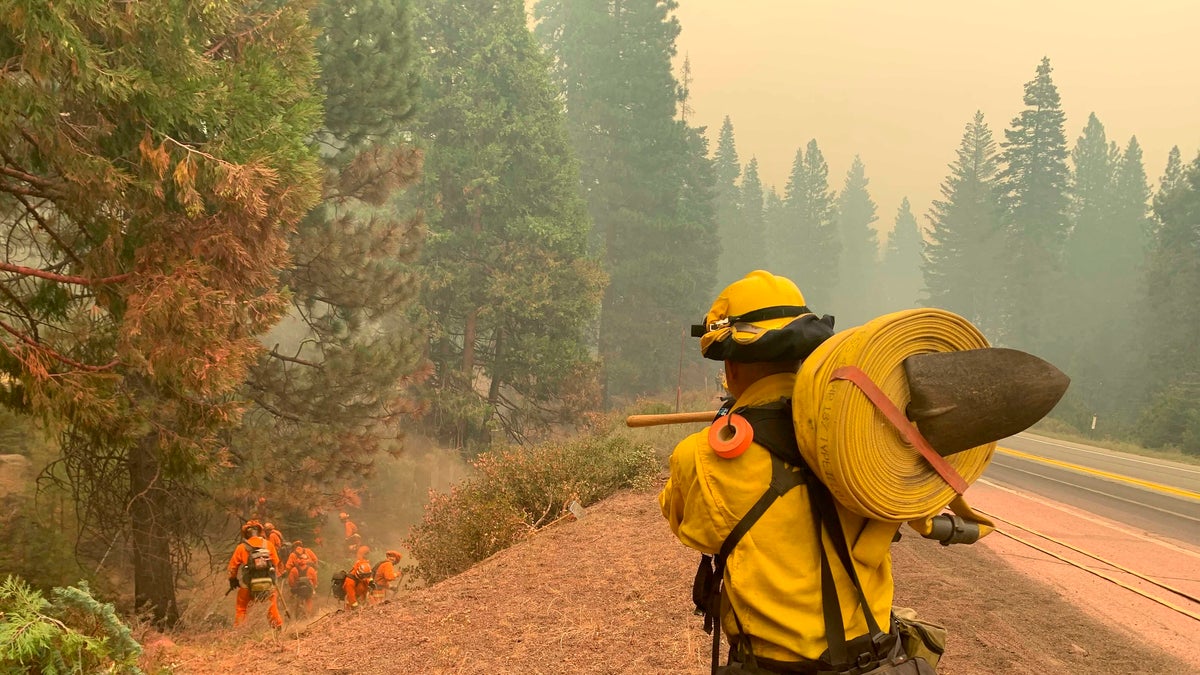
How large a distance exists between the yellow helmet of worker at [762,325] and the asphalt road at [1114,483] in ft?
31.4

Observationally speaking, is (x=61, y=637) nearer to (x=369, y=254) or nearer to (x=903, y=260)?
(x=369, y=254)

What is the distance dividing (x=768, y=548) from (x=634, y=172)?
3213cm

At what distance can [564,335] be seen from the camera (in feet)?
72.2

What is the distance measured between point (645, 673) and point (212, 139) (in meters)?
5.72

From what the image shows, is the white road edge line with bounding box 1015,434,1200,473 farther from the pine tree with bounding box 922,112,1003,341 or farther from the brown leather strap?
the pine tree with bounding box 922,112,1003,341

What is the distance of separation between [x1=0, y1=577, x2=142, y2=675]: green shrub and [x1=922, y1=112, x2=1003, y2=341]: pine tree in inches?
2119

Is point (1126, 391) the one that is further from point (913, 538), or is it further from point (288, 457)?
point (288, 457)

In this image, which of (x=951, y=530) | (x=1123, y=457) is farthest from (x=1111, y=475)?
(x=951, y=530)

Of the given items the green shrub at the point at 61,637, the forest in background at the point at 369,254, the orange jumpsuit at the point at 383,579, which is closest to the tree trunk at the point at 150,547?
the forest in background at the point at 369,254

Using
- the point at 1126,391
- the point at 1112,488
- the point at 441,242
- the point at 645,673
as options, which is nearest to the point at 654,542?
the point at 645,673

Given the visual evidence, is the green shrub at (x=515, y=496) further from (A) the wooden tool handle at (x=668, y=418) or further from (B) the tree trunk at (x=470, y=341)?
(B) the tree trunk at (x=470, y=341)

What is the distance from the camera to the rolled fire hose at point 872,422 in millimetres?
1714

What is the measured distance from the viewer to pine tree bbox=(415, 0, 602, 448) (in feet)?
68.5

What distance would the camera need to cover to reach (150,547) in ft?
26.0
